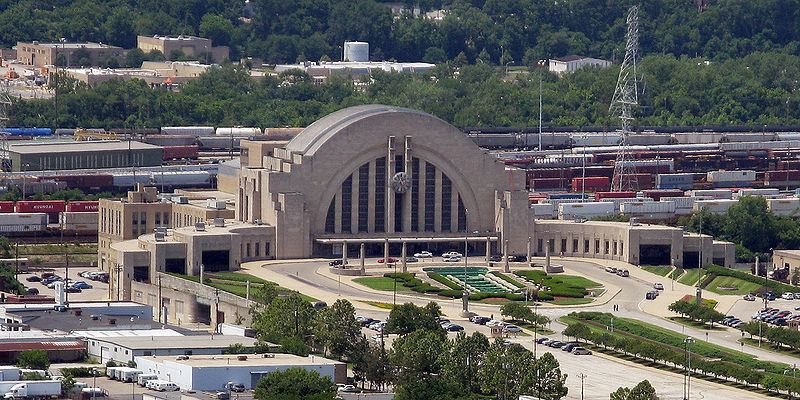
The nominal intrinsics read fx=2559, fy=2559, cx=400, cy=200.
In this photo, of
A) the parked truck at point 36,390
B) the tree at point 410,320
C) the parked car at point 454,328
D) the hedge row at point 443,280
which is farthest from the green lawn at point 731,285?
the parked truck at point 36,390

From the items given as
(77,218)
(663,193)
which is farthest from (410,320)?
(663,193)

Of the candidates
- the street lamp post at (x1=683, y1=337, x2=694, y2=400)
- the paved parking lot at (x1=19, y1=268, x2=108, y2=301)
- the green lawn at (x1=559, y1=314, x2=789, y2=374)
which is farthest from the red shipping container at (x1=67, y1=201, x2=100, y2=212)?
the street lamp post at (x1=683, y1=337, x2=694, y2=400)

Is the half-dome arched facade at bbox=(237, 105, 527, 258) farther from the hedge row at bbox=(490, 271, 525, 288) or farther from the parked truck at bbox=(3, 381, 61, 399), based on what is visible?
the parked truck at bbox=(3, 381, 61, 399)

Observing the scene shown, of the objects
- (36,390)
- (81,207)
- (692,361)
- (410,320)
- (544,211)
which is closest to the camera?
(36,390)

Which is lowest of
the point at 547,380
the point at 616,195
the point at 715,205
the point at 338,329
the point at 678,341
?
the point at 547,380

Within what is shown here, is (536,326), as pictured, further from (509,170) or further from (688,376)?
(509,170)

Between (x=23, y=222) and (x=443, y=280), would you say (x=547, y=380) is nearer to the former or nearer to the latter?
(x=443, y=280)
